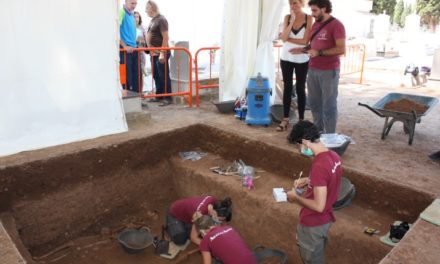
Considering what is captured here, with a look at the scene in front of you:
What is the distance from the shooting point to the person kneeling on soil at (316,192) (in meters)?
2.71

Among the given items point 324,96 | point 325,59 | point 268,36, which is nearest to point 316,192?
point 324,96

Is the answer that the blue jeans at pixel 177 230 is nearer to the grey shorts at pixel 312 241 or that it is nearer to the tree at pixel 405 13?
the grey shorts at pixel 312 241

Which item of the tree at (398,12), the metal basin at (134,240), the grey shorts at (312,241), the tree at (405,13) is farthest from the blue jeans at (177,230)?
the tree at (398,12)

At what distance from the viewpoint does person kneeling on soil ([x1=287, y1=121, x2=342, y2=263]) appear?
2.71 meters

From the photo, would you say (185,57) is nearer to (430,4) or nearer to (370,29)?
(370,29)

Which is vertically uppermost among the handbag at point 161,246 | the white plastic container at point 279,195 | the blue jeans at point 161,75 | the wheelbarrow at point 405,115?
the blue jeans at point 161,75

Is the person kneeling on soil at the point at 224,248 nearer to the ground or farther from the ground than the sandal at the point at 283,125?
nearer to the ground

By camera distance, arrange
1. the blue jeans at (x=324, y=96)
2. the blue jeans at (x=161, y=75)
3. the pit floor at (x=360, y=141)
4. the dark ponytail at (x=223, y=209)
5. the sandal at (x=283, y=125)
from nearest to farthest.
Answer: the pit floor at (x=360, y=141) → the dark ponytail at (x=223, y=209) → the blue jeans at (x=324, y=96) → the sandal at (x=283, y=125) → the blue jeans at (x=161, y=75)

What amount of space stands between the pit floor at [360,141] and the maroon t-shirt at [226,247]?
1.65 metres

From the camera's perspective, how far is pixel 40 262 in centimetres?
450

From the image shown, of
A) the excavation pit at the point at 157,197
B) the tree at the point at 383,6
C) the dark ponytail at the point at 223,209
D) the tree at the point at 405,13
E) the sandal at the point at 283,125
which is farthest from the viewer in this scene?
the tree at the point at 383,6

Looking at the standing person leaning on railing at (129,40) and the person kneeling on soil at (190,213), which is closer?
the person kneeling on soil at (190,213)

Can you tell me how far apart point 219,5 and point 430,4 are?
30.7 metres

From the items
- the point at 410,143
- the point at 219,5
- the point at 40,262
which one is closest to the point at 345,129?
the point at 410,143
